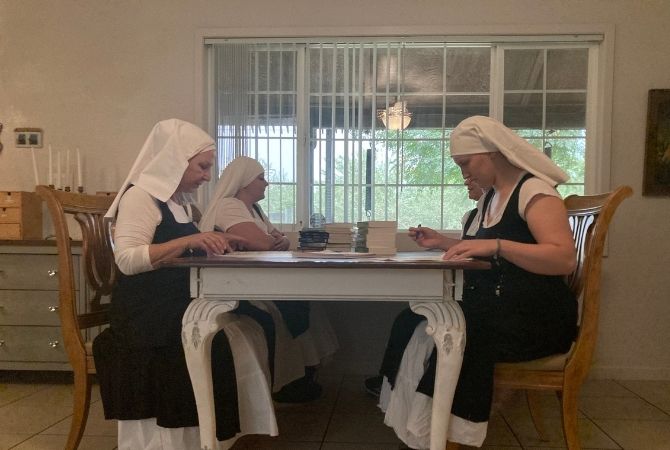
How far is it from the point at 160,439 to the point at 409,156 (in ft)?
7.55

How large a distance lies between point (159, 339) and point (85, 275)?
554mm

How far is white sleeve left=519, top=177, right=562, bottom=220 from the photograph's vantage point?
196 centimetres

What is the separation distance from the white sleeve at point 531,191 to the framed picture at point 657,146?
1.85 m

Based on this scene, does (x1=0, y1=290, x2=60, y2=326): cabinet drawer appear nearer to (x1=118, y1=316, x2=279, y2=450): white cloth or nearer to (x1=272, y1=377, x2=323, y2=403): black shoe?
(x1=272, y1=377, x2=323, y2=403): black shoe

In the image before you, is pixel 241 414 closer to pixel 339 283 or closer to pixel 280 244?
pixel 339 283

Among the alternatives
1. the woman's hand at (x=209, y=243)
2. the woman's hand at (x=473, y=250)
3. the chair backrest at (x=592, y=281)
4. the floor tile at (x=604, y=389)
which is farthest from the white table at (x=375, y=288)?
the floor tile at (x=604, y=389)

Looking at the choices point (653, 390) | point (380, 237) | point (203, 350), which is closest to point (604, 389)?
point (653, 390)

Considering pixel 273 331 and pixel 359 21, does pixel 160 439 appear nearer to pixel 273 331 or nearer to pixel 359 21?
pixel 273 331

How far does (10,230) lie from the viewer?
3.41 m

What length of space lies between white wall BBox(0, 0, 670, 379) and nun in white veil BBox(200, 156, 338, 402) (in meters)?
0.61

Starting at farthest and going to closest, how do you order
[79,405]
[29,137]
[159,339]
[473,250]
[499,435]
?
[29,137]
[499,435]
[79,405]
[159,339]
[473,250]

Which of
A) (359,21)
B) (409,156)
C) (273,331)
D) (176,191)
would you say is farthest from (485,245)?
(359,21)

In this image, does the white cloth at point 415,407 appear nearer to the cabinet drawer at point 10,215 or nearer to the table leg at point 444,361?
the table leg at point 444,361

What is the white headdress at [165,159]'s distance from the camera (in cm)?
217
